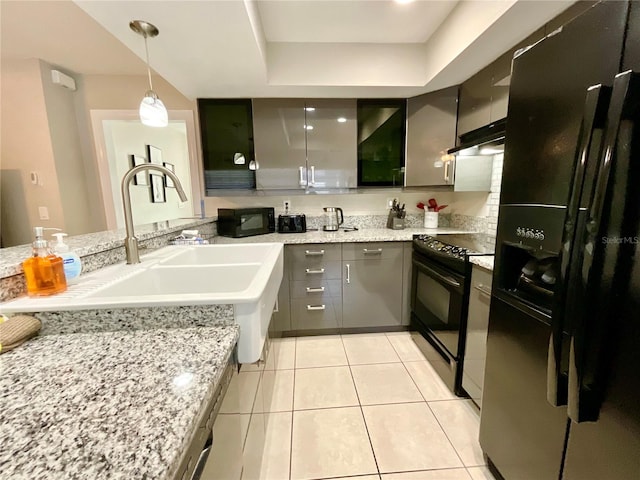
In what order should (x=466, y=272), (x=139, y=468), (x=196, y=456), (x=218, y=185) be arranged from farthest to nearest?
(x=218, y=185), (x=466, y=272), (x=196, y=456), (x=139, y=468)

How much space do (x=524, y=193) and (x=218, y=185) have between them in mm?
2261

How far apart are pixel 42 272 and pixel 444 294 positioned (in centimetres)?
192

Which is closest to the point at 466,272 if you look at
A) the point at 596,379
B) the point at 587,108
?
the point at 596,379

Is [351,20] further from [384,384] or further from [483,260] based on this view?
[384,384]

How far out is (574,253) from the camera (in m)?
0.70

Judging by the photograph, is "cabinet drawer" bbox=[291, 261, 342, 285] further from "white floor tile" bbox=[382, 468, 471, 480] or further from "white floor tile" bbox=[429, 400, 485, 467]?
"white floor tile" bbox=[382, 468, 471, 480]

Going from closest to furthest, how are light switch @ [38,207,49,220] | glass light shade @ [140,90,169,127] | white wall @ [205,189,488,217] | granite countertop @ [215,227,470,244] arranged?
glass light shade @ [140,90,169,127] → granite countertop @ [215,227,470,244] → light switch @ [38,207,49,220] → white wall @ [205,189,488,217]

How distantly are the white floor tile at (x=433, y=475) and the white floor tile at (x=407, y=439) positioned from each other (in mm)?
19

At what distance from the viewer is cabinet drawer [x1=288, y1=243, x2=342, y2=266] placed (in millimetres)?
2219

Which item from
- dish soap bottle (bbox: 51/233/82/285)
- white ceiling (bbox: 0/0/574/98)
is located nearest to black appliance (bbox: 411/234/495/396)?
white ceiling (bbox: 0/0/574/98)

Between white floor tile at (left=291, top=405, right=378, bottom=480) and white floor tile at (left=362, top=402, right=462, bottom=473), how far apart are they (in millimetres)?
65

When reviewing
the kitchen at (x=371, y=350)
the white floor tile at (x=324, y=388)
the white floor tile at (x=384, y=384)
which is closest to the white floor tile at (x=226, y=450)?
the kitchen at (x=371, y=350)

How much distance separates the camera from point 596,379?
2.29ft

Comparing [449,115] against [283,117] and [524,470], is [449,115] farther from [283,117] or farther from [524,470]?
[524,470]
